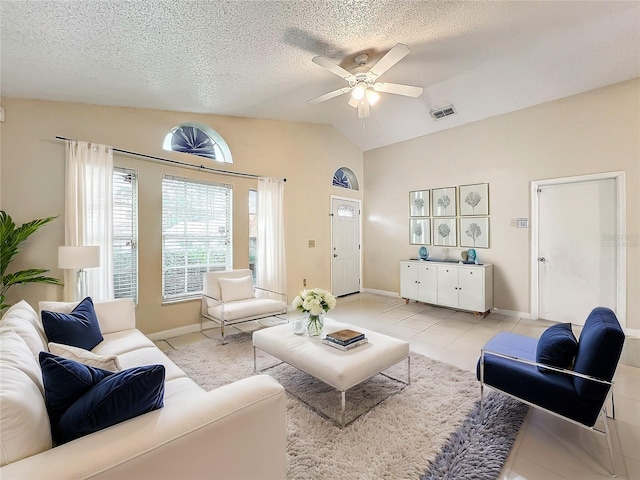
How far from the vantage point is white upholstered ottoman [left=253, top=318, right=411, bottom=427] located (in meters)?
2.01

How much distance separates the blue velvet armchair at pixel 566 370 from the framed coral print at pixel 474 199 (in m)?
3.05

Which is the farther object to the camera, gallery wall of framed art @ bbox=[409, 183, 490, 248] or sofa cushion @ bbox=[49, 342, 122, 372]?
gallery wall of framed art @ bbox=[409, 183, 490, 248]

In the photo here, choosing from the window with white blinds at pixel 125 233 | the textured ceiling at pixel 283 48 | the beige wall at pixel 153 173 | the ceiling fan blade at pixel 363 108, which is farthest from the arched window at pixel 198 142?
the ceiling fan blade at pixel 363 108

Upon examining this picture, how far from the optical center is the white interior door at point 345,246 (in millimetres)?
5945

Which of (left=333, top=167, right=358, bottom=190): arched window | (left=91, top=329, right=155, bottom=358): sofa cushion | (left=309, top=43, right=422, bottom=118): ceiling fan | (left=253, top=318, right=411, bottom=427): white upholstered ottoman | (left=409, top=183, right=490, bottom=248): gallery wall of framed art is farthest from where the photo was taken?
(left=333, top=167, right=358, bottom=190): arched window

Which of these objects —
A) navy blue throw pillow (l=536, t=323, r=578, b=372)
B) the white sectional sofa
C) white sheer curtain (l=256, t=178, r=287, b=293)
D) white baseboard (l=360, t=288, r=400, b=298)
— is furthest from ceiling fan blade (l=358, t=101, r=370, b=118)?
white baseboard (l=360, t=288, r=400, b=298)

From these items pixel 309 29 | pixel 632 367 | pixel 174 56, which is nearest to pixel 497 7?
pixel 309 29

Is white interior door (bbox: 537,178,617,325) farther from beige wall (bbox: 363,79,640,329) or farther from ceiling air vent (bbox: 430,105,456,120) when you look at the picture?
ceiling air vent (bbox: 430,105,456,120)

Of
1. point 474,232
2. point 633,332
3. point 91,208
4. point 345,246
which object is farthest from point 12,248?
point 633,332

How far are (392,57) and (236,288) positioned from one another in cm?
320

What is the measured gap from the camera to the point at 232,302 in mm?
3855

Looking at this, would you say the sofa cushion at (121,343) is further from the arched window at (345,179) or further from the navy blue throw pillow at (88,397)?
the arched window at (345,179)

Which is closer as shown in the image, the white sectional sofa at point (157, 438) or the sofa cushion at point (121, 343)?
the white sectional sofa at point (157, 438)

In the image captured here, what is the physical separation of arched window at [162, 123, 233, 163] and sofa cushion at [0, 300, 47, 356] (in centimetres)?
242
